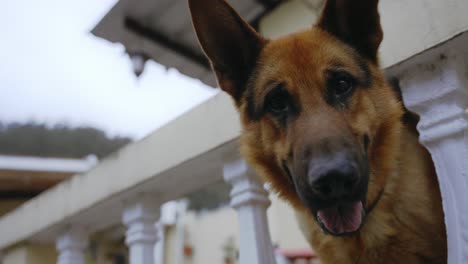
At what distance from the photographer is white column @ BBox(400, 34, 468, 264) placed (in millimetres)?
1695

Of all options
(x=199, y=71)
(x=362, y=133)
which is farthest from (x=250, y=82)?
(x=199, y=71)

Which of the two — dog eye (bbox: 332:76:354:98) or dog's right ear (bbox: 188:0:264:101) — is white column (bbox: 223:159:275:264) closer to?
dog's right ear (bbox: 188:0:264:101)

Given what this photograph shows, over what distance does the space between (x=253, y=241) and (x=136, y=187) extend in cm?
111

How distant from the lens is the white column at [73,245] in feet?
12.5

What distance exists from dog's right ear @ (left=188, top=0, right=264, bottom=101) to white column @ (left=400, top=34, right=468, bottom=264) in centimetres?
85

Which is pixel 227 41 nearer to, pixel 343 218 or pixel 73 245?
pixel 343 218

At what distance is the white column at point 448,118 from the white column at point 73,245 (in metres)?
3.16

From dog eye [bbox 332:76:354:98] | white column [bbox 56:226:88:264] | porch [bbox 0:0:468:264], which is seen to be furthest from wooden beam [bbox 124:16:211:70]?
dog eye [bbox 332:76:354:98]

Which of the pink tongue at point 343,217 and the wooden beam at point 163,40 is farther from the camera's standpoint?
the wooden beam at point 163,40

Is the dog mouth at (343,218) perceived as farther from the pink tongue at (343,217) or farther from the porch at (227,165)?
the porch at (227,165)

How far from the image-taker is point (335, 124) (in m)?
1.79

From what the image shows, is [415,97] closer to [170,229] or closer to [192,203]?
[170,229]

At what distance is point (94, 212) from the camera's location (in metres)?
3.60

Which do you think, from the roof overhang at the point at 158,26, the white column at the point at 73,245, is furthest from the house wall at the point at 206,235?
the white column at the point at 73,245
